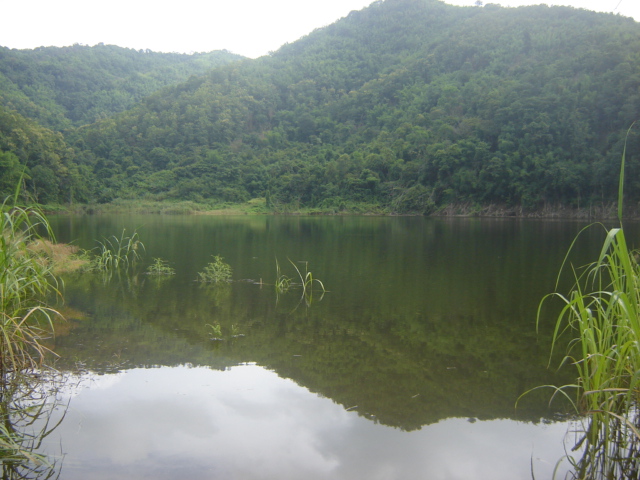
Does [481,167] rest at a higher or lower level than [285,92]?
lower

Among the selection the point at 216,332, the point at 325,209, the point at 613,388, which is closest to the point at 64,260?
the point at 216,332

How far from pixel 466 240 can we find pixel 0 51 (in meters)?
104

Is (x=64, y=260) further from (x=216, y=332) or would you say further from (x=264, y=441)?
(x=264, y=441)

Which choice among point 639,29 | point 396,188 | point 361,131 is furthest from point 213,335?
point 361,131

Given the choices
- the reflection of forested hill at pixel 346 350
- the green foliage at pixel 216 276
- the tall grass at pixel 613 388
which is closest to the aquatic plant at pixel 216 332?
the reflection of forested hill at pixel 346 350

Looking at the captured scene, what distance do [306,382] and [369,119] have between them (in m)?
76.8

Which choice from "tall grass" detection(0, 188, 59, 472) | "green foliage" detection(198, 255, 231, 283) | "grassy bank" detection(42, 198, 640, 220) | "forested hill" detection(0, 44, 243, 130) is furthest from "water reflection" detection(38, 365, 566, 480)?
"forested hill" detection(0, 44, 243, 130)

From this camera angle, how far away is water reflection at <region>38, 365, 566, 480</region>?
3605 mm

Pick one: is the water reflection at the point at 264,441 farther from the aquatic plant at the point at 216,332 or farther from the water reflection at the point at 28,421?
the aquatic plant at the point at 216,332

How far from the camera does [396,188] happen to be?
57.7m

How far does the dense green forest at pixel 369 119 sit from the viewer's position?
160 feet

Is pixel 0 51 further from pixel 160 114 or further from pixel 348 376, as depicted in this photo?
pixel 348 376

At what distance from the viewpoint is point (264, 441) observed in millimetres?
4051

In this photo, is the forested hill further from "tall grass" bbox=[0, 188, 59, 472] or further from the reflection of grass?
"tall grass" bbox=[0, 188, 59, 472]
